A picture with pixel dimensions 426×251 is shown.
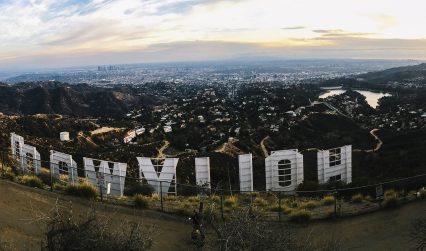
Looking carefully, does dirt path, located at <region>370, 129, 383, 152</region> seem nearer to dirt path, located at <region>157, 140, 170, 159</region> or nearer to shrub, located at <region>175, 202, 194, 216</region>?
dirt path, located at <region>157, 140, 170, 159</region>

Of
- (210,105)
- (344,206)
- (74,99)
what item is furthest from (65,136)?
(74,99)

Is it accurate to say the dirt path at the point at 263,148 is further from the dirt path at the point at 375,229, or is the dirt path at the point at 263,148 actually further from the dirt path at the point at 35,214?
the dirt path at the point at 35,214

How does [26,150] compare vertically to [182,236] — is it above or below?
above

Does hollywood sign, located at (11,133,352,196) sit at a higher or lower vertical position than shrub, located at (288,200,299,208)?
higher

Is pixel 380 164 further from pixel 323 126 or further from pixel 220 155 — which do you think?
pixel 323 126

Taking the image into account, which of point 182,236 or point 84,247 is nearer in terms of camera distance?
point 84,247

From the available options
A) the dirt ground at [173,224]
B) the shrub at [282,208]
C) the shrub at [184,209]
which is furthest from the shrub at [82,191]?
the shrub at [282,208]

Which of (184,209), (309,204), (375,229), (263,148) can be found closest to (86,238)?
(184,209)

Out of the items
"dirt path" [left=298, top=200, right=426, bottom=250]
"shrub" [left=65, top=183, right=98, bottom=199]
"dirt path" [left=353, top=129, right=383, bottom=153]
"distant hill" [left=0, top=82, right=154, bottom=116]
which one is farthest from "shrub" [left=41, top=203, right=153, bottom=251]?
"distant hill" [left=0, top=82, right=154, bottom=116]
